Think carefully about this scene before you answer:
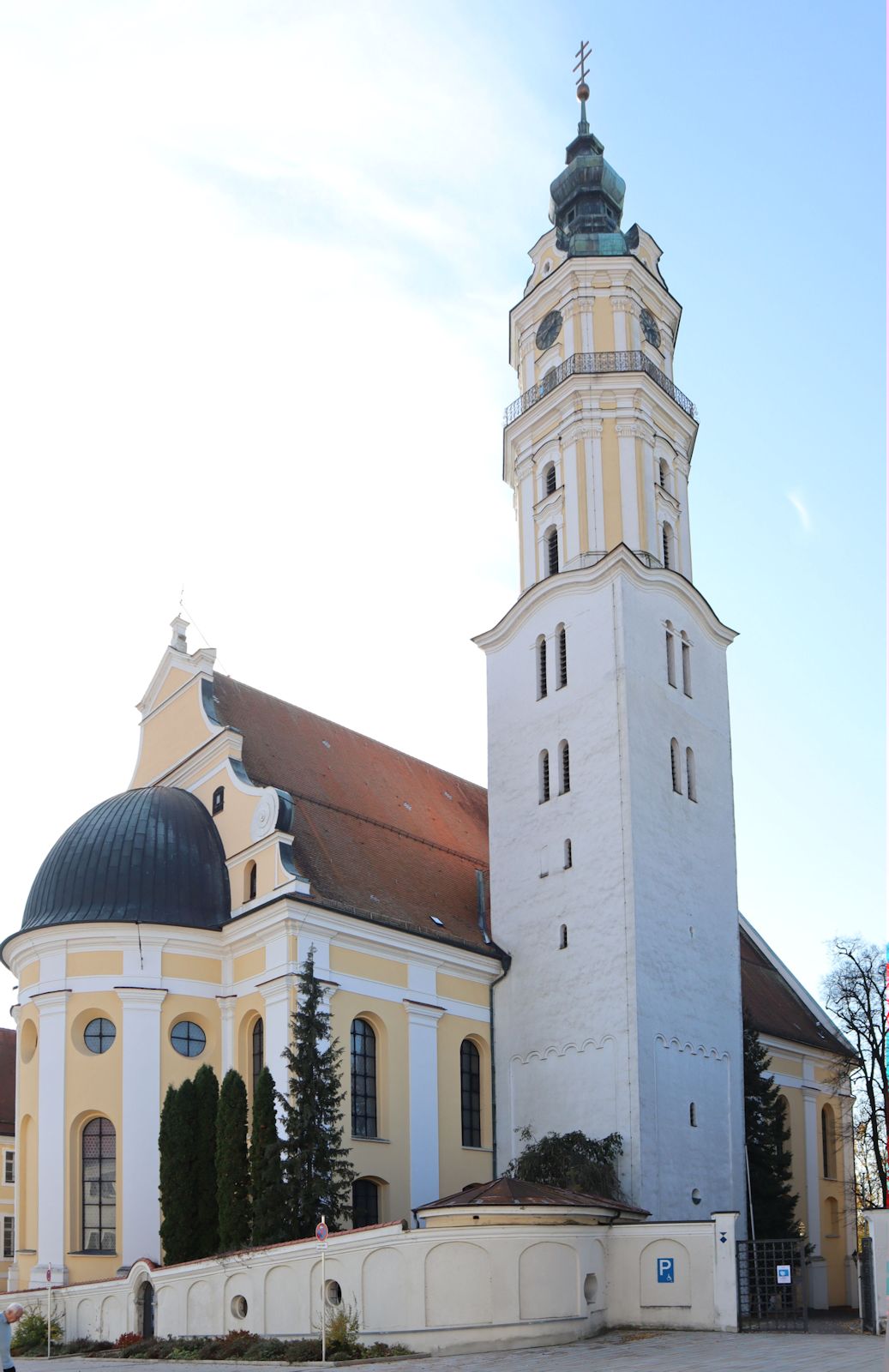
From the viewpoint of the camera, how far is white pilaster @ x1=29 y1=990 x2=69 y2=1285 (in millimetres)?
28562

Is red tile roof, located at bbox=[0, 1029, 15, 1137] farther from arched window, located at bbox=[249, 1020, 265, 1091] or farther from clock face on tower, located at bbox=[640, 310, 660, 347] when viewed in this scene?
clock face on tower, located at bbox=[640, 310, 660, 347]

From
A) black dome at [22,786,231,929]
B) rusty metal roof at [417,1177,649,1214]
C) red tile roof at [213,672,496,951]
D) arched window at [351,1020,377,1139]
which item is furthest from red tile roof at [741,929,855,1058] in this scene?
rusty metal roof at [417,1177,649,1214]

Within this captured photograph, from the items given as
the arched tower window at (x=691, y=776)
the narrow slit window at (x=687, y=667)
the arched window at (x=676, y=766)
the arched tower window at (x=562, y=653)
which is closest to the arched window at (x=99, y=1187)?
the arched tower window at (x=562, y=653)

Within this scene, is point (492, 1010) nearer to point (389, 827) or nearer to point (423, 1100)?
point (423, 1100)

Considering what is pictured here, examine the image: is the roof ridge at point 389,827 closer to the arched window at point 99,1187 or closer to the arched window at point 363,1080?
the arched window at point 363,1080

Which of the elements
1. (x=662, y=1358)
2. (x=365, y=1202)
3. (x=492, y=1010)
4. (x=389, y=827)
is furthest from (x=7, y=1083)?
(x=662, y=1358)

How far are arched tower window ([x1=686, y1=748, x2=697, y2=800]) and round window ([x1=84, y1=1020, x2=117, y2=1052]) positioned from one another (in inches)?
568

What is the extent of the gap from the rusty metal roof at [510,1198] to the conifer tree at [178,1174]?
6439 mm

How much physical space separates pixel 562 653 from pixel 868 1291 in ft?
54.3

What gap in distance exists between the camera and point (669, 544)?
122 ft

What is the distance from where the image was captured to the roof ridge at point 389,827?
34.2 m

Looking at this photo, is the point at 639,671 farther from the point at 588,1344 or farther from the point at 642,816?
the point at 588,1344

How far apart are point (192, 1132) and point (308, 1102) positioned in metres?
3.84

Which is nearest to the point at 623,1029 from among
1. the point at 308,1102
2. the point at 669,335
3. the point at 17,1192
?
the point at 308,1102
